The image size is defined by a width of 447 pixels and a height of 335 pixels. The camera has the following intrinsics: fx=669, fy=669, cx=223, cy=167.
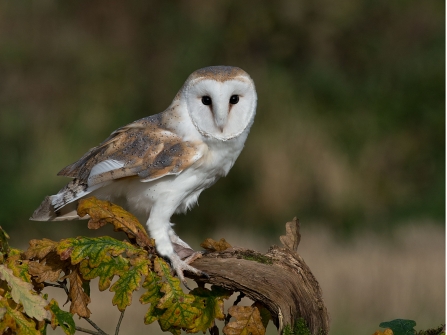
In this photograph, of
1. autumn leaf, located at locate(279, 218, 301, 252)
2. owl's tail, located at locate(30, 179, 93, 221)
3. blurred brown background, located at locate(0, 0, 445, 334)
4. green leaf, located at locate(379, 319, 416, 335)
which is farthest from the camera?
blurred brown background, located at locate(0, 0, 445, 334)

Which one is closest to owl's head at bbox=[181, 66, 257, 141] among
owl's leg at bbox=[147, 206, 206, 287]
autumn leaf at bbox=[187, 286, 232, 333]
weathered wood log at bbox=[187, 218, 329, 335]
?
owl's leg at bbox=[147, 206, 206, 287]

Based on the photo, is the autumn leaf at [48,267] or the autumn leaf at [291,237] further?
the autumn leaf at [291,237]

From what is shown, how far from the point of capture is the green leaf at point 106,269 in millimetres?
1454

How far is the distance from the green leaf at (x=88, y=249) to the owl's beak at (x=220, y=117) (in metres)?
0.56

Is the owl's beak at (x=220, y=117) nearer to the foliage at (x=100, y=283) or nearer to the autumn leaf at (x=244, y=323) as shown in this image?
the foliage at (x=100, y=283)

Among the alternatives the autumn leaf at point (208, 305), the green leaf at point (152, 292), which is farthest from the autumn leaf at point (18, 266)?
the autumn leaf at point (208, 305)

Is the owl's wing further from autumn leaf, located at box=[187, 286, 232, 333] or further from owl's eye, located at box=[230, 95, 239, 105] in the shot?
autumn leaf, located at box=[187, 286, 232, 333]

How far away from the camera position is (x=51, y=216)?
80.7 inches

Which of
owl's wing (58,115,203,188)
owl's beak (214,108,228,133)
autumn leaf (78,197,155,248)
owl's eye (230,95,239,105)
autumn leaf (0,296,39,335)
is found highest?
owl's eye (230,95,239,105)

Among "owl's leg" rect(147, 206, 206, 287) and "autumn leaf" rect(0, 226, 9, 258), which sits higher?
"owl's leg" rect(147, 206, 206, 287)

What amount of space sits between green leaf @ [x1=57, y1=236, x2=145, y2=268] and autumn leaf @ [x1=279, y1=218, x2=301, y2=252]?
477 mm

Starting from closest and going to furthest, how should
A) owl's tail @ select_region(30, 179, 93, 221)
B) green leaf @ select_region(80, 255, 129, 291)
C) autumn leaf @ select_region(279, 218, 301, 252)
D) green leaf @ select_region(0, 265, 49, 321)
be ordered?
green leaf @ select_region(0, 265, 49, 321) → green leaf @ select_region(80, 255, 129, 291) → autumn leaf @ select_region(279, 218, 301, 252) → owl's tail @ select_region(30, 179, 93, 221)

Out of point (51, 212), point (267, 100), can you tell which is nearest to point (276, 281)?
point (51, 212)

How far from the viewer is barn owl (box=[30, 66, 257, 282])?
1.91 m
